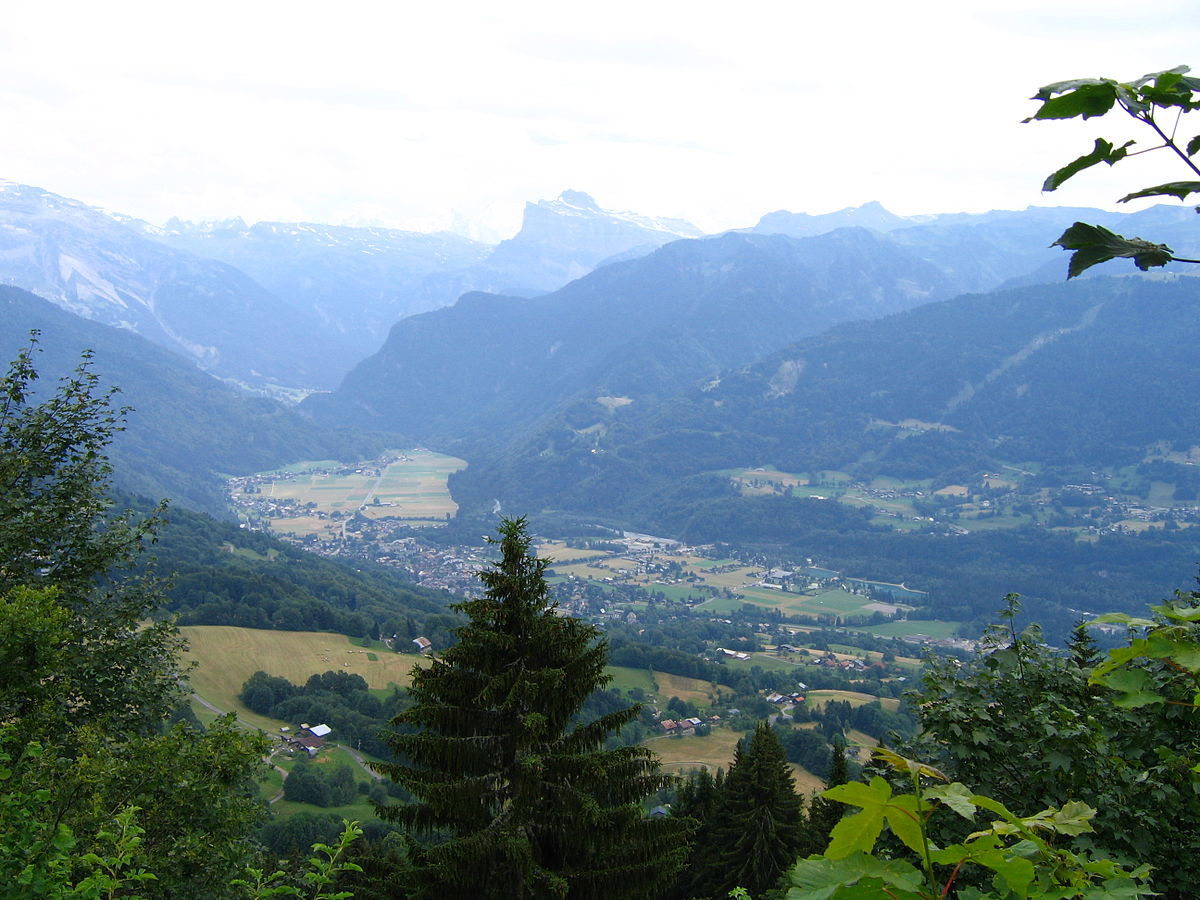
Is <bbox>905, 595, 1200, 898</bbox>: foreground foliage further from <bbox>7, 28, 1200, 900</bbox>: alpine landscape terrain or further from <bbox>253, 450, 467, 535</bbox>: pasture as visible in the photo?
<bbox>253, 450, 467, 535</bbox>: pasture

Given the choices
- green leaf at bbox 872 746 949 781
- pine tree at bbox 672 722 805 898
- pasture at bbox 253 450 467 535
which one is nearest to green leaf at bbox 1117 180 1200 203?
green leaf at bbox 872 746 949 781

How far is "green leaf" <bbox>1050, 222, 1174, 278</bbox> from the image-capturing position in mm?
2076

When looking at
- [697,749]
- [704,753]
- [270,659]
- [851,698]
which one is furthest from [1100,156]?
[851,698]

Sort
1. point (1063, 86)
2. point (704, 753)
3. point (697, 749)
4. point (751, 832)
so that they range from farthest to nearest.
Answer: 1. point (697, 749)
2. point (704, 753)
3. point (751, 832)
4. point (1063, 86)

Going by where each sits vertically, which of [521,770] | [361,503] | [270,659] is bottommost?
[270,659]

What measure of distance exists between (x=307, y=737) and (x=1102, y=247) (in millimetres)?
63096

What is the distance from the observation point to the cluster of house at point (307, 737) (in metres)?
55.5

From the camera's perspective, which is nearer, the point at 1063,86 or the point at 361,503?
the point at 1063,86

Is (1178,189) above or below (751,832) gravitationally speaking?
above

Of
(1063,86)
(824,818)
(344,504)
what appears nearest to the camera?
(1063,86)

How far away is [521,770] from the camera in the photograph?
9.91m

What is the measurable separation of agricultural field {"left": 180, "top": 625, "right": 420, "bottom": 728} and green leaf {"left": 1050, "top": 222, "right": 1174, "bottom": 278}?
212 ft

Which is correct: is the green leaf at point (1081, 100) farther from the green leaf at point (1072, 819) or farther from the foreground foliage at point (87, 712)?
the foreground foliage at point (87, 712)

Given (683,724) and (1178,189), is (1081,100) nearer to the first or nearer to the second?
(1178,189)
